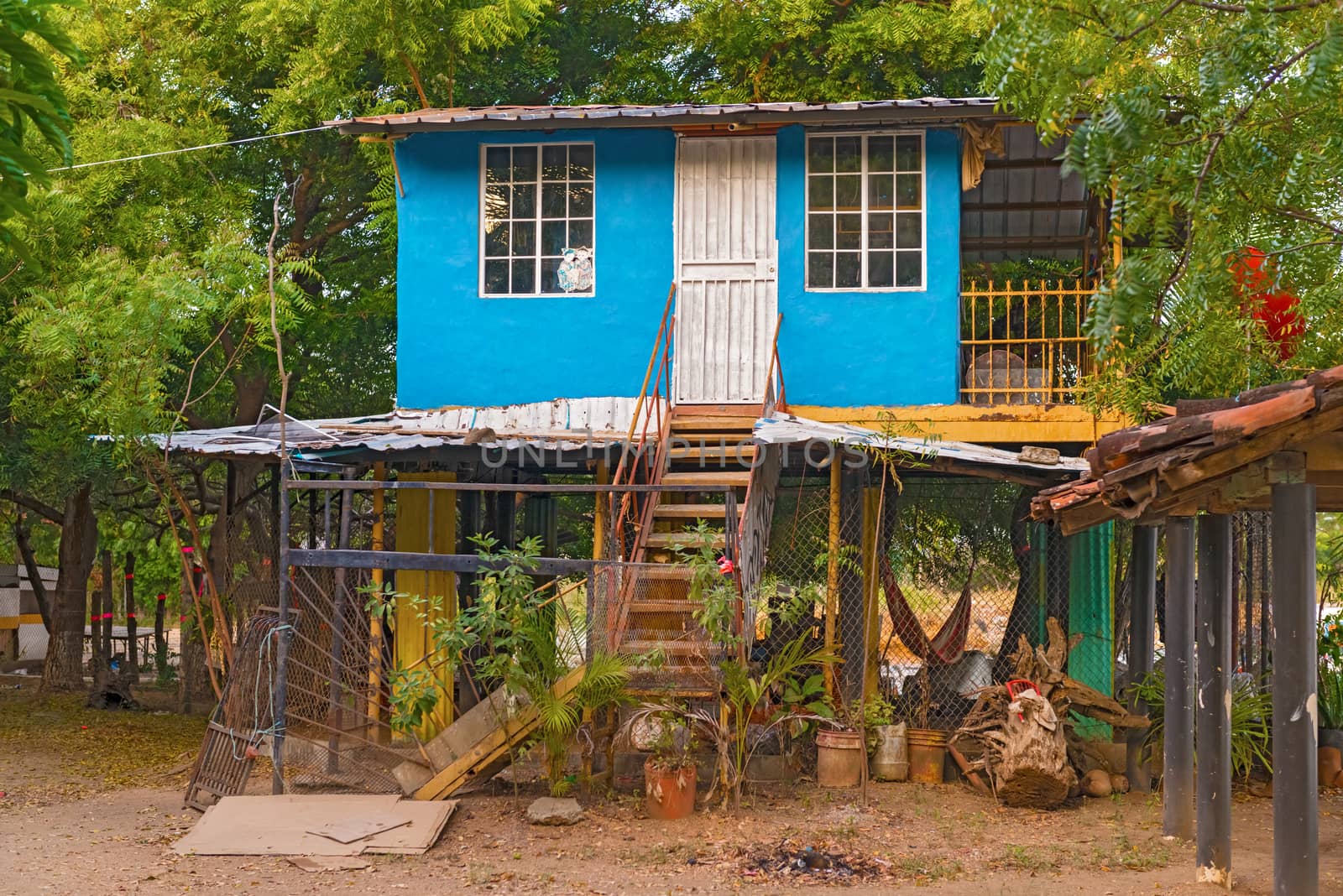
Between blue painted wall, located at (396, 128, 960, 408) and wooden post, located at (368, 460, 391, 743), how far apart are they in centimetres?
119

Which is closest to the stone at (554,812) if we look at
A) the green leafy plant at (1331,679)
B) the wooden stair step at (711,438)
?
the wooden stair step at (711,438)

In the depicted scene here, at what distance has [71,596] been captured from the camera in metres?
16.8

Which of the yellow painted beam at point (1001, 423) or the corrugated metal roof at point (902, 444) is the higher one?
the yellow painted beam at point (1001, 423)

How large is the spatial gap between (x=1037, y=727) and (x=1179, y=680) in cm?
162

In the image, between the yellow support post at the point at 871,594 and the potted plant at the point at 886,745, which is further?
the potted plant at the point at 886,745

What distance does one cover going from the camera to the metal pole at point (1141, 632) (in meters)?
10.6

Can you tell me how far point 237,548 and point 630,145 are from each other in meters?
6.61

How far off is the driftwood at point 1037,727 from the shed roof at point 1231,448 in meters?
3.98

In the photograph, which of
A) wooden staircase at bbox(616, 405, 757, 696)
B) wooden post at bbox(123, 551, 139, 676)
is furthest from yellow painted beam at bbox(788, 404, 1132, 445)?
wooden post at bbox(123, 551, 139, 676)

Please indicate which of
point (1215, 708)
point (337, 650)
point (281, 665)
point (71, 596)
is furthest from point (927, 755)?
point (71, 596)

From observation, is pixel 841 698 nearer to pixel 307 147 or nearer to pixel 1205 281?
pixel 1205 281

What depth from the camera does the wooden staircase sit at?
949 cm

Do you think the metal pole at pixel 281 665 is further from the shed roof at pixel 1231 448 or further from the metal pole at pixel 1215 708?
the metal pole at pixel 1215 708

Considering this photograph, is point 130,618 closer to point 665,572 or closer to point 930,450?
point 665,572
